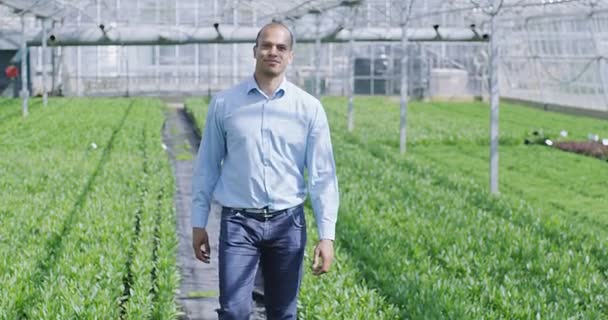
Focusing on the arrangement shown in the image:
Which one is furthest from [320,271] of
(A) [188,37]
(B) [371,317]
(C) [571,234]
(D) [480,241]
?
(A) [188,37]

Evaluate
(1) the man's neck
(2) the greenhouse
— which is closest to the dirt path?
(2) the greenhouse

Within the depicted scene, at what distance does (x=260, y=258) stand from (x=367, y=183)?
6843mm

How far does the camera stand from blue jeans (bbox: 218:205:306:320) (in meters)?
3.80

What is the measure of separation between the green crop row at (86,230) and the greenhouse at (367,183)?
3 centimetres

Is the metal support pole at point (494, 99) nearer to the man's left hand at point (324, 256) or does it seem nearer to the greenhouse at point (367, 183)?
the greenhouse at point (367, 183)

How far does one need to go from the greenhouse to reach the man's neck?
0.21 feet

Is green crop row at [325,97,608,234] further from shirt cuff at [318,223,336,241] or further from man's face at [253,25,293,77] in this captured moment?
man's face at [253,25,293,77]

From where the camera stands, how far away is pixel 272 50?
12.1 ft

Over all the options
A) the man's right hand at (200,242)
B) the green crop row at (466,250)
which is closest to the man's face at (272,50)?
the man's right hand at (200,242)

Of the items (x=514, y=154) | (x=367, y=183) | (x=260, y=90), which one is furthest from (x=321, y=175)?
(x=514, y=154)

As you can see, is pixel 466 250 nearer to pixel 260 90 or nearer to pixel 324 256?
pixel 324 256

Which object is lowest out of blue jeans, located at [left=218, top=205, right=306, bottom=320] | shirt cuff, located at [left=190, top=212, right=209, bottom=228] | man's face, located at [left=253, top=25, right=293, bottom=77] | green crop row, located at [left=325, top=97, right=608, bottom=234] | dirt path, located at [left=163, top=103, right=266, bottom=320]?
dirt path, located at [left=163, top=103, right=266, bottom=320]

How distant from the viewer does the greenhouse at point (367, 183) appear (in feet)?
18.7

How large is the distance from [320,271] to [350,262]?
2.76 m
